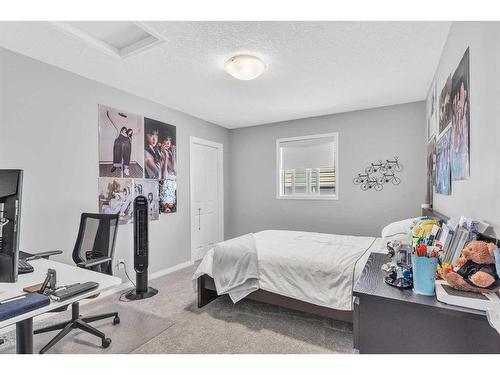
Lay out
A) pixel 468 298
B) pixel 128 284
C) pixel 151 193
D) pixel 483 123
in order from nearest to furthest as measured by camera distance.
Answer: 1. pixel 468 298
2. pixel 483 123
3. pixel 128 284
4. pixel 151 193

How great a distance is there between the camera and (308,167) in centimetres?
451

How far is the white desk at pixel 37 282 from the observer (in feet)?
3.82

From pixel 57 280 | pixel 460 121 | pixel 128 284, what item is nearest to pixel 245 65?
pixel 460 121

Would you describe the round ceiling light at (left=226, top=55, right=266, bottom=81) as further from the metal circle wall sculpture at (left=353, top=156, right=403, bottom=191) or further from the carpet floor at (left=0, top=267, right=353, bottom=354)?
the metal circle wall sculpture at (left=353, top=156, right=403, bottom=191)

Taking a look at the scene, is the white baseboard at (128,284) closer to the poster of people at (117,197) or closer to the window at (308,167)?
the poster of people at (117,197)

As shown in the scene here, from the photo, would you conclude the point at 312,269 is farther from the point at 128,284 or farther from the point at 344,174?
the point at 128,284

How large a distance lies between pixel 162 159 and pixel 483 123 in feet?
11.4

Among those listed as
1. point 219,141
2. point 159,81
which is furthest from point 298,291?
point 219,141

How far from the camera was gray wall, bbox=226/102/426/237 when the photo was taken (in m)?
3.69

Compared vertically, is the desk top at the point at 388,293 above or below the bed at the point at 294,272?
above

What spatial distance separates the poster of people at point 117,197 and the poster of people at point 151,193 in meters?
0.11

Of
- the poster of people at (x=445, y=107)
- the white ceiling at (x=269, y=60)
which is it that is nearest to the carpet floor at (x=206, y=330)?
the poster of people at (x=445, y=107)

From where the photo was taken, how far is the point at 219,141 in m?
4.91
